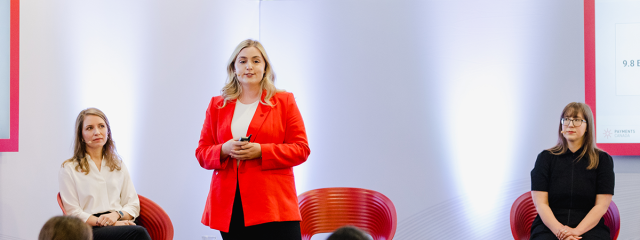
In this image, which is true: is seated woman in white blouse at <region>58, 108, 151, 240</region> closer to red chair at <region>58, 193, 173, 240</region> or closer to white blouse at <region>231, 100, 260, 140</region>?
red chair at <region>58, 193, 173, 240</region>

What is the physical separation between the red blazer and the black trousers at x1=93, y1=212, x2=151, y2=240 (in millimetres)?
589

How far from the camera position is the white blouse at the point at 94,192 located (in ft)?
8.78

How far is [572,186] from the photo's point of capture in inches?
112

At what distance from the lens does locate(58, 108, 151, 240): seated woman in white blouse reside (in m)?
2.63

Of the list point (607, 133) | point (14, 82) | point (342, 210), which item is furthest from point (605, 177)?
point (14, 82)

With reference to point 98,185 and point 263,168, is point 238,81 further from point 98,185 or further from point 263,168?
point 98,185

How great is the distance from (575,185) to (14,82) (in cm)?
333

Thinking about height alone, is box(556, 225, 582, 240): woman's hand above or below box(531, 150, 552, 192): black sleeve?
below

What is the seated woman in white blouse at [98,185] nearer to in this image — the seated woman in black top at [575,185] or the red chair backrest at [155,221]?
the red chair backrest at [155,221]

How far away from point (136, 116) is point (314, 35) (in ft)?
5.21

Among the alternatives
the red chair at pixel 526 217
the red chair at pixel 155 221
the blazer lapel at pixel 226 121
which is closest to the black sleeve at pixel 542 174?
the red chair at pixel 526 217

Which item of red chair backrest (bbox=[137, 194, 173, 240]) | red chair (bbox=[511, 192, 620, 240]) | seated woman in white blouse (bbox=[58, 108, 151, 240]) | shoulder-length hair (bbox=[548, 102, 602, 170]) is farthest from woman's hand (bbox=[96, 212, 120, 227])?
shoulder-length hair (bbox=[548, 102, 602, 170])

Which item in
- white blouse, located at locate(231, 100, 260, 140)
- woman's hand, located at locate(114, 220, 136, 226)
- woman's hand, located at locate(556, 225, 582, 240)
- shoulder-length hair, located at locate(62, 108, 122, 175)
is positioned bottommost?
woman's hand, located at locate(556, 225, 582, 240)

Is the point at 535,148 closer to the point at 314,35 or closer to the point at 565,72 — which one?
the point at 565,72
